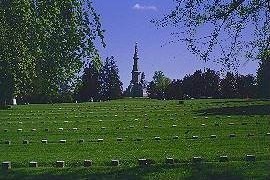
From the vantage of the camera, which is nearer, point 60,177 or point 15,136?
point 60,177

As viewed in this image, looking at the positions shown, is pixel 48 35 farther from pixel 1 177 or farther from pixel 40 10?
pixel 1 177

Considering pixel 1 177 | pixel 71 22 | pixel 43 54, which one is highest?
pixel 71 22

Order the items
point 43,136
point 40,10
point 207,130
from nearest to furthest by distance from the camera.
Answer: point 40,10 < point 43,136 < point 207,130

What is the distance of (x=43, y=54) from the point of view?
12.2m

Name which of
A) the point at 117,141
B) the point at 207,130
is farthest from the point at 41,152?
the point at 207,130

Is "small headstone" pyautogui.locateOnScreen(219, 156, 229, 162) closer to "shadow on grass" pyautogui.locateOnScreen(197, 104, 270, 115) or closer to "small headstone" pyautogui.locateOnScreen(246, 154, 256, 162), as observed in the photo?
"small headstone" pyautogui.locateOnScreen(246, 154, 256, 162)

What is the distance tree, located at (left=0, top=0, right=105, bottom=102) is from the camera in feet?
39.4

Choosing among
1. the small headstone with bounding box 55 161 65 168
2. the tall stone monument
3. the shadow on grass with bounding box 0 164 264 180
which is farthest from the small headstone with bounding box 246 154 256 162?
the tall stone monument

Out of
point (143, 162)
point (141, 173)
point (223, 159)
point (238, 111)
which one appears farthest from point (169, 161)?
point (238, 111)

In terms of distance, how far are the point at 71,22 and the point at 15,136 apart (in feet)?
33.1

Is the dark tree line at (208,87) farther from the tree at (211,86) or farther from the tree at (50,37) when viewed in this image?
the tree at (50,37)

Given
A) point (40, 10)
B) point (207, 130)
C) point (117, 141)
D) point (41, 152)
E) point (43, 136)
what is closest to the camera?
point (40, 10)

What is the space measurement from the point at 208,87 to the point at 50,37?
98009 millimetres

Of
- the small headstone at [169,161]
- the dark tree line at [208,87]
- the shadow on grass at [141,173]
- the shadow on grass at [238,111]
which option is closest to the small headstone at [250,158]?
the shadow on grass at [141,173]
